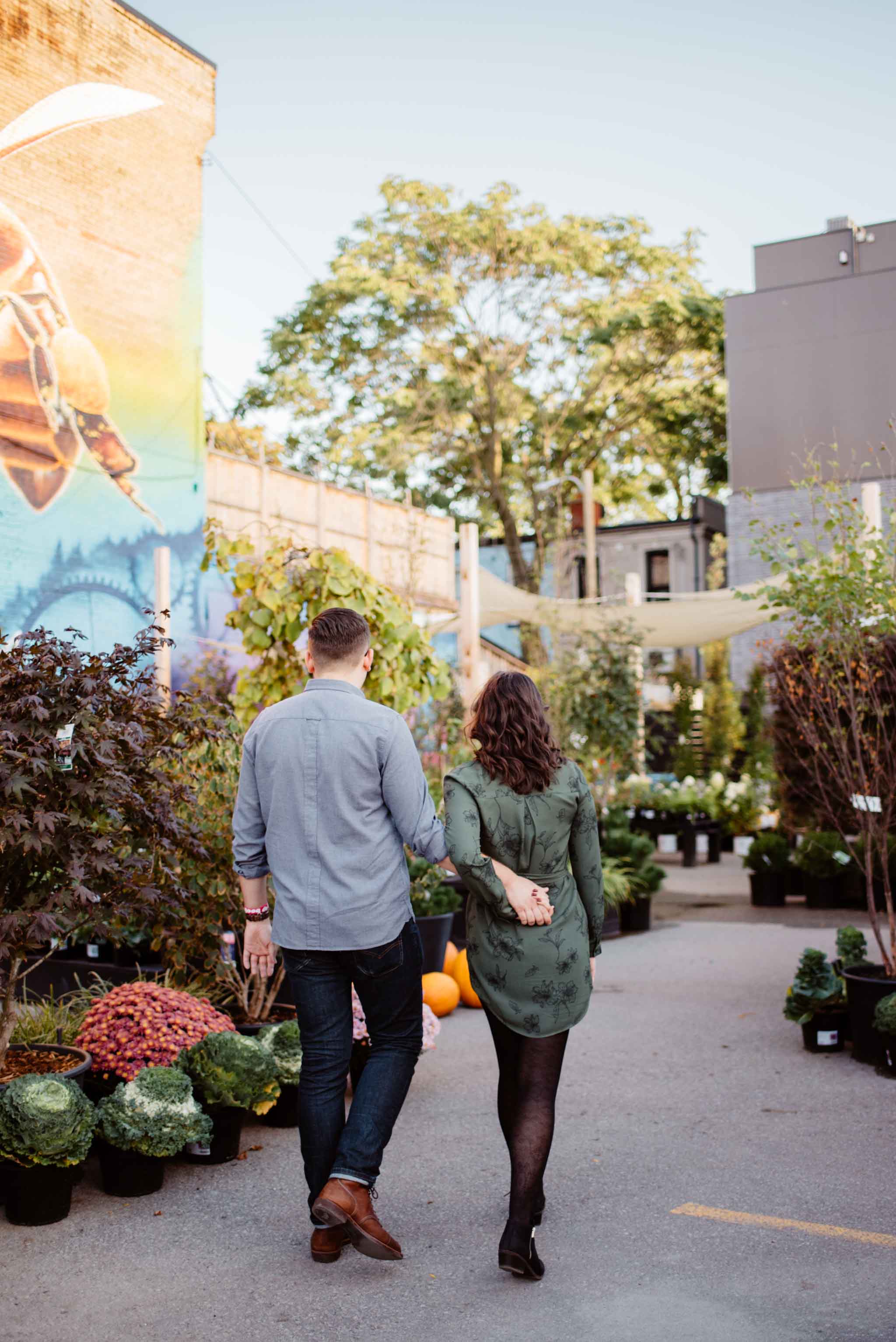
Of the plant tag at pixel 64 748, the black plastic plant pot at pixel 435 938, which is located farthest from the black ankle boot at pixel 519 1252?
the black plastic plant pot at pixel 435 938

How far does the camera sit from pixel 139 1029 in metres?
4.55

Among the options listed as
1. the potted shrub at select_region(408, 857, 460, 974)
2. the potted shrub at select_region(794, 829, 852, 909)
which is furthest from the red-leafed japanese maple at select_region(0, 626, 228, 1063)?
the potted shrub at select_region(794, 829, 852, 909)

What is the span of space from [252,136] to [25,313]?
15.6 feet

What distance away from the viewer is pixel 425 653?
7883 millimetres

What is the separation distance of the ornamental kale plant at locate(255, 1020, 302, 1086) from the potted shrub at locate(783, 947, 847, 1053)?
256 cm

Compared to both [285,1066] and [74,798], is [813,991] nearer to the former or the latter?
[285,1066]

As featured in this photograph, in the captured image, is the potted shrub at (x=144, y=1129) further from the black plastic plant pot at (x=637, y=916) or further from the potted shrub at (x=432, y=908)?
the black plastic plant pot at (x=637, y=916)

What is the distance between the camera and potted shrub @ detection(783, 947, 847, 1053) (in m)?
5.98

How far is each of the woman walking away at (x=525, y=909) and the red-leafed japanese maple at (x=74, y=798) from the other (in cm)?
130

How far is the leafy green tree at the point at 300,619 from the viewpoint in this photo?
7.48 m

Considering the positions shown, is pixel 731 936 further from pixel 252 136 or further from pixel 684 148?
pixel 252 136

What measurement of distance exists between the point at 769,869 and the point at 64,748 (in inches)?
347

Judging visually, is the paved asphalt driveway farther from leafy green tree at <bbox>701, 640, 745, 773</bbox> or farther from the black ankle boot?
leafy green tree at <bbox>701, 640, 745, 773</bbox>

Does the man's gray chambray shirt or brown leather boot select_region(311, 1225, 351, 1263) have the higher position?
the man's gray chambray shirt
